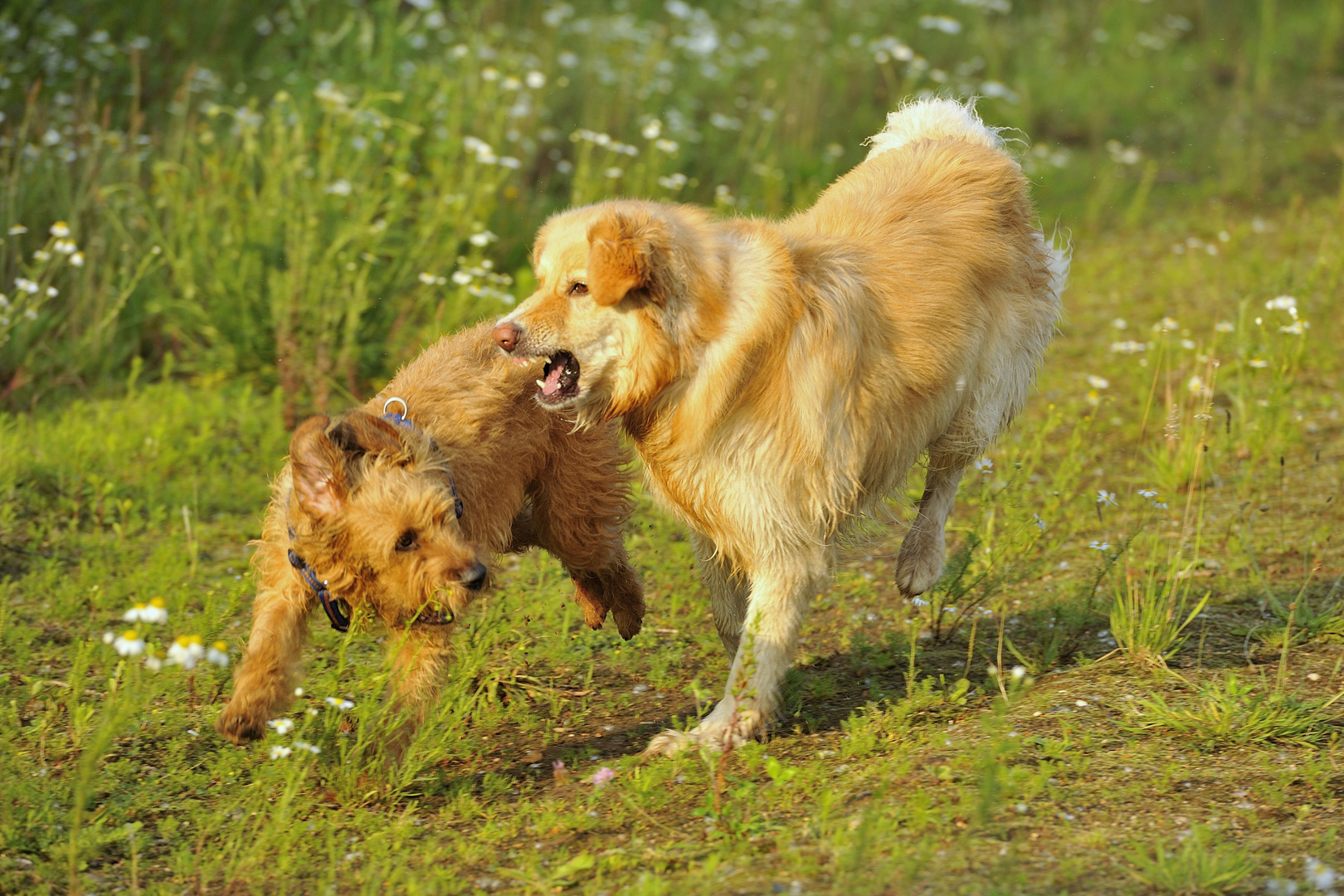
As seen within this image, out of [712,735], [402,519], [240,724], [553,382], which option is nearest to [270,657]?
[240,724]

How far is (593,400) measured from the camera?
3963 mm

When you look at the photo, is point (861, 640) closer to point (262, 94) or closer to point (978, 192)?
point (978, 192)

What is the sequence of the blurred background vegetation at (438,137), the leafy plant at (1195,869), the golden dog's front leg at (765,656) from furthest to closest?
the blurred background vegetation at (438,137), the golden dog's front leg at (765,656), the leafy plant at (1195,869)

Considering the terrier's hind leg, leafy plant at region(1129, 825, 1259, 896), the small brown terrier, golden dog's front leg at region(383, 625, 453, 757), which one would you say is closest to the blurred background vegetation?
the terrier's hind leg

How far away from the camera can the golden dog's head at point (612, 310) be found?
3.72 m

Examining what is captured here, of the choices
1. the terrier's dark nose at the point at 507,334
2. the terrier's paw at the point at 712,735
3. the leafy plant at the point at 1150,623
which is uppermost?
the terrier's dark nose at the point at 507,334

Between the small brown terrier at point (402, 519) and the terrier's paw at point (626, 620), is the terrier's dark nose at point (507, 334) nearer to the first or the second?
the small brown terrier at point (402, 519)

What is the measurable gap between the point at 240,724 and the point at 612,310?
1.52 metres

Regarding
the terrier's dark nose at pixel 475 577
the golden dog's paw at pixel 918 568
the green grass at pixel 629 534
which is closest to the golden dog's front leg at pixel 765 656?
the green grass at pixel 629 534

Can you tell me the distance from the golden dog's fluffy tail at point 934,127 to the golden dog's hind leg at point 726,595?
1832 mm

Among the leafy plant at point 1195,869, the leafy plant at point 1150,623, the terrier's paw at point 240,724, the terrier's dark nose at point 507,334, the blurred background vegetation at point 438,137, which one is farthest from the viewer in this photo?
the blurred background vegetation at point 438,137

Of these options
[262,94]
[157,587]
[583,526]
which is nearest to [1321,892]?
[583,526]

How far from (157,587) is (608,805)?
231 cm

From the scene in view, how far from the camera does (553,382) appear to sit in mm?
3928
